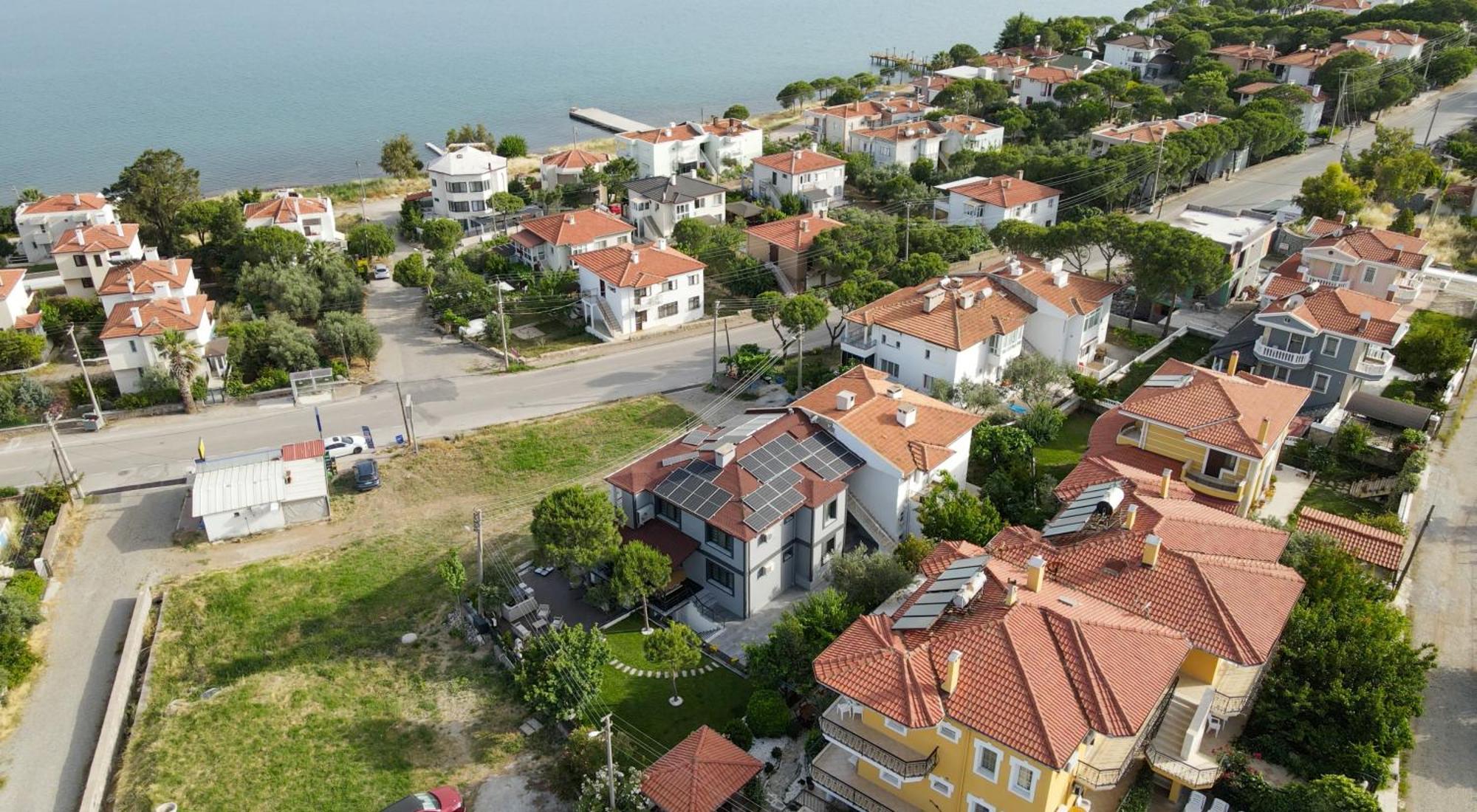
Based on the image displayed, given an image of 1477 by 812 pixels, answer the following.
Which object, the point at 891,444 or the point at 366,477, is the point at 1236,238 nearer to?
the point at 891,444

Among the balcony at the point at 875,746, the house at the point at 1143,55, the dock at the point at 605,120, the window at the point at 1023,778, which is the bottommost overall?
the dock at the point at 605,120

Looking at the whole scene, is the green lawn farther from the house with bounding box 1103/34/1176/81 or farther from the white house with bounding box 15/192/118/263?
the house with bounding box 1103/34/1176/81

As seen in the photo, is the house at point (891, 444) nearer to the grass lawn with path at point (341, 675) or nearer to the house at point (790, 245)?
the grass lawn with path at point (341, 675)

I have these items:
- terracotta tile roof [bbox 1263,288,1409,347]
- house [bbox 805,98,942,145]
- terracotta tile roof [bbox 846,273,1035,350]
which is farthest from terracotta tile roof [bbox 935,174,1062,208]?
terracotta tile roof [bbox 1263,288,1409,347]

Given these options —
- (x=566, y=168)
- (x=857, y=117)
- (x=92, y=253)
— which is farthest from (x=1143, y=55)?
(x=92, y=253)

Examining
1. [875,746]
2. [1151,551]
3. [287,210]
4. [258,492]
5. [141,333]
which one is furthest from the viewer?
[287,210]

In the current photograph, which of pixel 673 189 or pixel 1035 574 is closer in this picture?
pixel 1035 574

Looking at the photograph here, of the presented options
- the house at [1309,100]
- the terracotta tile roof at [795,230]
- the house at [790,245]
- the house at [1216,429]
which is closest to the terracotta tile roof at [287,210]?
the house at [790,245]
